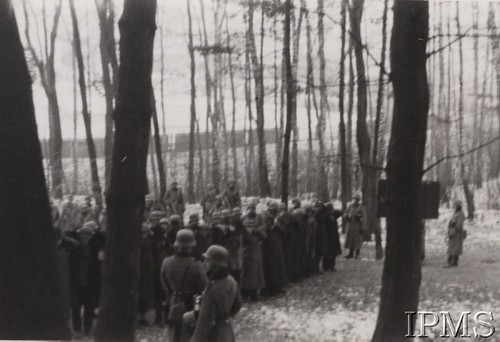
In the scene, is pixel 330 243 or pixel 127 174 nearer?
pixel 127 174

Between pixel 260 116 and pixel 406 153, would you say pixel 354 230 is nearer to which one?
pixel 406 153

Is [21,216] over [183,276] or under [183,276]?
over

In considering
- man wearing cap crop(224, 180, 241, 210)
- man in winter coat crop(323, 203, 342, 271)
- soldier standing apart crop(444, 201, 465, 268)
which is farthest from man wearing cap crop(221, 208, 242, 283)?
man wearing cap crop(224, 180, 241, 210)

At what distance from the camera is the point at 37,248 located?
4.32 metres

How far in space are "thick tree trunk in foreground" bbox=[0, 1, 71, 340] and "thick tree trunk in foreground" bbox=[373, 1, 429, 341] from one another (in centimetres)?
351

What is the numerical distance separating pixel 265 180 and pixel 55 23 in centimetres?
1106

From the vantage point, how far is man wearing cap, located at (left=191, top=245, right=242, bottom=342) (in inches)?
211

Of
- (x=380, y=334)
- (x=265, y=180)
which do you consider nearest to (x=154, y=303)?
(x=380, y=334)

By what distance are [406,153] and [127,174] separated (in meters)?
2.69

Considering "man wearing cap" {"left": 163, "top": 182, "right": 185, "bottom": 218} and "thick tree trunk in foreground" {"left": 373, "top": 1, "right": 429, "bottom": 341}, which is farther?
"man wearing cap" {"left": 163, "top": 182, "right": 185, "bottom": 218}

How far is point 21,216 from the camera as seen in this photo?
430cm

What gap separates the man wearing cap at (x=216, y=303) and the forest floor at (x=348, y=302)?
361 cm

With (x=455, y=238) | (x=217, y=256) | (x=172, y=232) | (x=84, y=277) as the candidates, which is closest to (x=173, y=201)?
(x=455, y=238)

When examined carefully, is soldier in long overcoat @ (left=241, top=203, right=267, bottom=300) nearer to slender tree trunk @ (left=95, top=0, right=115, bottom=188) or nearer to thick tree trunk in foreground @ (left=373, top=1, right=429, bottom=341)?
thick tree trunk in foreground @ (left=373, top=1, right=429, bottom=341)
